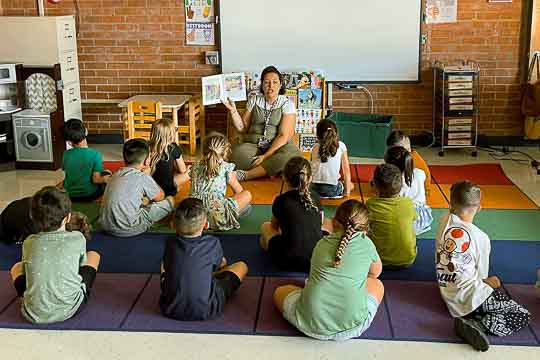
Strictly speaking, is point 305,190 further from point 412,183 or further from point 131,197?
point 131,197

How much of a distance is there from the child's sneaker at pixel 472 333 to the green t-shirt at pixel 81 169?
317 centimetres

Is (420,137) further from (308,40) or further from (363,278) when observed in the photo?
(363,278)

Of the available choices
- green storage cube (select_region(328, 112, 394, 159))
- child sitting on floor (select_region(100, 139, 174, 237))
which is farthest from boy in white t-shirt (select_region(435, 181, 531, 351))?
green storage cube (select_region(328, 112, 394, 159))

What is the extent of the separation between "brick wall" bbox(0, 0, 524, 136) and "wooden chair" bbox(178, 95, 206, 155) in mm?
236

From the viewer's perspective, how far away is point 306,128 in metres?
7.33

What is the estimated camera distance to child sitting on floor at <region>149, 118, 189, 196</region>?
17.3ft

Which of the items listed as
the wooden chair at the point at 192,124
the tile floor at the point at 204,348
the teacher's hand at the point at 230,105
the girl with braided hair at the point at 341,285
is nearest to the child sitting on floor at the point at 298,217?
the girl with braided hair at the point at 341,285

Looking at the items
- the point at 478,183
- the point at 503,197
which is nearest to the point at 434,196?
the point at 503,197

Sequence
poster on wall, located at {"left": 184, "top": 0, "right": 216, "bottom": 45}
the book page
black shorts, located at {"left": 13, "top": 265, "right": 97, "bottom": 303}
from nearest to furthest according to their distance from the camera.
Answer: black shorts, located at {"left": 13, "top": 265, "right": 97, "bottom": 303}, the book page, poster on wall, located at {"left": 184, "top": 0, "right": 216, "bottom": 45}

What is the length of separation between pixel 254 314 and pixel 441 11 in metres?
4.75

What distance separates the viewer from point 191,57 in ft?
25.3

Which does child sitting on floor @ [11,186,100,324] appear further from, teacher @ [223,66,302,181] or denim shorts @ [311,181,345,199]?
teacher @ [223,66,302,181]

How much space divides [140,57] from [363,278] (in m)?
5.13

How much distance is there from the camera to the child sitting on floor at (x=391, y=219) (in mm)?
4078
